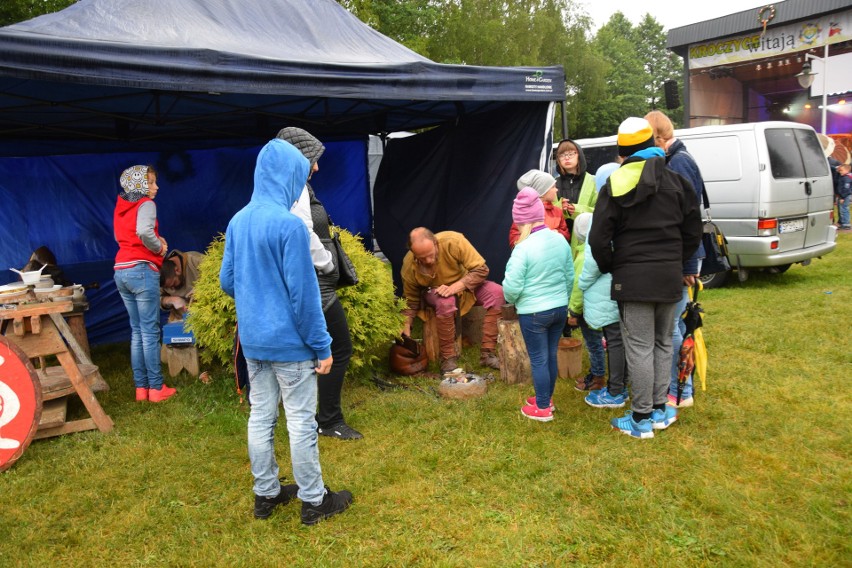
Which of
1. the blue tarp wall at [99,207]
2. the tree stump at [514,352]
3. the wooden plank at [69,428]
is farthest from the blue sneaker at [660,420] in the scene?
the blue tarp wall at [99,207]

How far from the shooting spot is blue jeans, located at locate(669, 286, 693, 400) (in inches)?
155

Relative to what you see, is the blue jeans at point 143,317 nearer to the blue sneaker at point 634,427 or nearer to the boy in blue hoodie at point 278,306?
the boy in blue hoodie at point 278,306

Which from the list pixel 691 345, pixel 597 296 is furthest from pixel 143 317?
pixel 691 345

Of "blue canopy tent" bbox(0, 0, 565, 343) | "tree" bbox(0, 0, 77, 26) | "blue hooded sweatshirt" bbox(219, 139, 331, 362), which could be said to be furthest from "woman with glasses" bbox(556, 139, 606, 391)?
"tree" bbox(0, 0, 77, 26)

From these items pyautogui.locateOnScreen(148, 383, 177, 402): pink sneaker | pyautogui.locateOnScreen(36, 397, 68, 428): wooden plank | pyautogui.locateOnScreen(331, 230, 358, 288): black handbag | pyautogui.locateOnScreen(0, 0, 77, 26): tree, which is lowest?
pyautogui.locateOnScreen(148, 383, 177, 402): pink sneaker

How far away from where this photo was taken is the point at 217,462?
12.6 feet

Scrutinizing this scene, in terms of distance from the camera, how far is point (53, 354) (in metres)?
4.33

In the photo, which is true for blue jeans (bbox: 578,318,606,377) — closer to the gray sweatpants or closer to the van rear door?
the gray sweatpants

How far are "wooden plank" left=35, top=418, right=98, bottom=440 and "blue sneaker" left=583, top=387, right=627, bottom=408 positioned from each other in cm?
352

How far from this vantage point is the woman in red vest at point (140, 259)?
4703 mm

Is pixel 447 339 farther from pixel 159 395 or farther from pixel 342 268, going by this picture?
pixel 159 395

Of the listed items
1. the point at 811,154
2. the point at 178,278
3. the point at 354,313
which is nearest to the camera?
the point at 354,313

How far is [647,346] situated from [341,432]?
2.01 m

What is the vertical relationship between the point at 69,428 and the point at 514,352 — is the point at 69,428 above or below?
below
